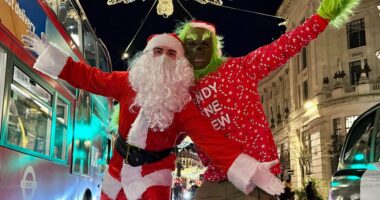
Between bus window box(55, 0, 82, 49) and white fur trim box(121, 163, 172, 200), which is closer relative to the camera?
white fur trim box(121, 163, 172, 200)

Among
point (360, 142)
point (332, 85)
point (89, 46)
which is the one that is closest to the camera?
point (360, 142)

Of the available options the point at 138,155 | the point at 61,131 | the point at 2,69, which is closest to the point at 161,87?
the point at 138,155

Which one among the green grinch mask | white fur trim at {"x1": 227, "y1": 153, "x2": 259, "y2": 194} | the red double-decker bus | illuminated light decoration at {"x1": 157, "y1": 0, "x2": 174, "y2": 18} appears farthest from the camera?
illuminated light decoration at {"x1": 157, "y1": 0, "x2": 174, "y2": 18}

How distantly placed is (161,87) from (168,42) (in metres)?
0.43

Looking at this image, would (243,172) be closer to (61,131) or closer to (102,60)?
(61,131)

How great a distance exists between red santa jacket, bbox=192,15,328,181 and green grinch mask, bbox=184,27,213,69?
17cm

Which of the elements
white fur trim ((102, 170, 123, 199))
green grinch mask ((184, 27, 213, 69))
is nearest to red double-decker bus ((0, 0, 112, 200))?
white fur trim ((102, 170, 123, 199))

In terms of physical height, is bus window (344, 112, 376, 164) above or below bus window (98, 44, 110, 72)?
below

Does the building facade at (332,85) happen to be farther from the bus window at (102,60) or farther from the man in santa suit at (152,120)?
the man in santa suit at (152,120)

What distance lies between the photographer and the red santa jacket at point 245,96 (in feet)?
12.1

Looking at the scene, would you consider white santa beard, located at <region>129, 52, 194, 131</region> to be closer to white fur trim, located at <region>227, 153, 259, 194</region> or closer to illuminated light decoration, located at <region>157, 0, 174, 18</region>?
white fur trim, located at <region>227, 153, 259, 194</region>

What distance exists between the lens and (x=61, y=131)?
6859 mm

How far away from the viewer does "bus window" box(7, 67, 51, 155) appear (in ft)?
16.0

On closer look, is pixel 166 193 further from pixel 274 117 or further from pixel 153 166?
pixel 274 117
